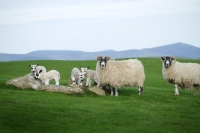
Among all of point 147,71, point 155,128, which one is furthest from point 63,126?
point 147,71

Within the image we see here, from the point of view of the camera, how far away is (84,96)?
2272 centimetres

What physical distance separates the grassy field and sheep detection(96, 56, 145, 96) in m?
1.99

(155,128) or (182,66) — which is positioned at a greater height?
(182,66)

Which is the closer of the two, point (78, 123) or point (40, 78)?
point (78, 123)

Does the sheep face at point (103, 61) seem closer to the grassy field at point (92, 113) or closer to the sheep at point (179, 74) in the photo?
the grassy field at point (92, 113)

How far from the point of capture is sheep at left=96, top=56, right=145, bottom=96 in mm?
24750

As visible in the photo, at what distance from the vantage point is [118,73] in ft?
82.0

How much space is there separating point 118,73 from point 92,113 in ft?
26.5

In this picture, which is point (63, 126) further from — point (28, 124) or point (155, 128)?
point (155, 128)

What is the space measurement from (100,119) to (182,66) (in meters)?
13.5

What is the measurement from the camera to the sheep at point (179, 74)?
27.1 m

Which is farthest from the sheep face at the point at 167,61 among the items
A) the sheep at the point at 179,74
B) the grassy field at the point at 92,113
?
the grassy field at the point at 92,113

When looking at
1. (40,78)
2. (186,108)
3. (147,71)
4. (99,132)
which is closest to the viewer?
(99,132)

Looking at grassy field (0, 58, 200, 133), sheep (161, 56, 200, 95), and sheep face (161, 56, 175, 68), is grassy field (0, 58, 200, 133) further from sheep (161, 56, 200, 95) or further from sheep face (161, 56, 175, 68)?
sheep face (161, 56, 175, 68)
